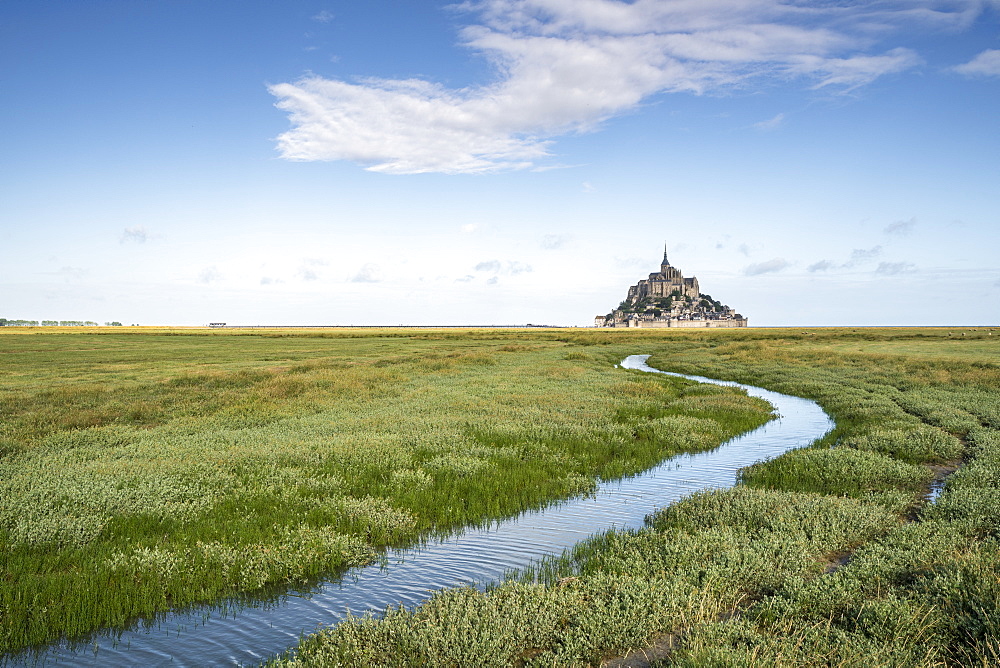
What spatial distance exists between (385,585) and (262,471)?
6436mm

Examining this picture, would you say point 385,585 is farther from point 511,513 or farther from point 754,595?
point 754,595

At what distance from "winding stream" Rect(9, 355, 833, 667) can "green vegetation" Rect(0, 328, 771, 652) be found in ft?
1.40

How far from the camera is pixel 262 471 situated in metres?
13.9

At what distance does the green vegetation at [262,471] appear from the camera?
8.72 metres

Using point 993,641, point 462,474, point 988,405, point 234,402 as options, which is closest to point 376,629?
point 993,641

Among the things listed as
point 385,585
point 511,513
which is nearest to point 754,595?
point 385,585

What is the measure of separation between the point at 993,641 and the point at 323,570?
861 centimetres

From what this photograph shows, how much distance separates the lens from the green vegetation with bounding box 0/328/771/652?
8.72 metres

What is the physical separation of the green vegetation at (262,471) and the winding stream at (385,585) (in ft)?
1.40

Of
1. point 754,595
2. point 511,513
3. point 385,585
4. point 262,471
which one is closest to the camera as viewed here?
point 754,595

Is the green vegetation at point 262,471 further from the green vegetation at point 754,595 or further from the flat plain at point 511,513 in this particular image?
the green vegetation at point 754,595

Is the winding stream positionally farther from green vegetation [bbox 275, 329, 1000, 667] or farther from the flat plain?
green vegetation [bbox 275, 329, 1000, 667]

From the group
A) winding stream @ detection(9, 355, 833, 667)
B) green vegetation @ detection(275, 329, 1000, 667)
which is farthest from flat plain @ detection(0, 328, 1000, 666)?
winding stream @ detection(9, 355, 833, 667)

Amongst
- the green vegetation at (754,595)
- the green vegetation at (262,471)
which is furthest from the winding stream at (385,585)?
the green vegetation at (754,595)
